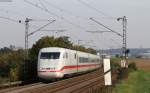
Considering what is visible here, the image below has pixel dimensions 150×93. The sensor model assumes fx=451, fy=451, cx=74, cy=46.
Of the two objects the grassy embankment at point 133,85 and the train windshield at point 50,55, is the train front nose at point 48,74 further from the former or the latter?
the grassy embankment at point 133,85

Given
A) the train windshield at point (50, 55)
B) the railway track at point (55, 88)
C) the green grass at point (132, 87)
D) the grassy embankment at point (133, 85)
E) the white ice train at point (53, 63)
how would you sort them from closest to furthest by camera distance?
the green grass at point (132, 87) → the grassy embankment at point (133, 85) → the railway track at point (55, 88) → the white ice train at point (53, 63) → the train windshield at point (50, 55)

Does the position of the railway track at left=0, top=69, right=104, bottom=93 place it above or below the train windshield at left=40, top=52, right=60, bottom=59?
below

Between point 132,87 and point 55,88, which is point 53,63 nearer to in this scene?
point 55,88

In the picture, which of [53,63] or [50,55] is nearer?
[53,63]

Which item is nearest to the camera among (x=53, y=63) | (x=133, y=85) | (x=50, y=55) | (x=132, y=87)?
(x=132, y=87)

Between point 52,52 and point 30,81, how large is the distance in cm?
548

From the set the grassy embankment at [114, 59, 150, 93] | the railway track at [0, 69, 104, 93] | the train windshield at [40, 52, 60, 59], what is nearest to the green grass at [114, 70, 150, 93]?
the grassy embankment at [114, 59, 150, 93]

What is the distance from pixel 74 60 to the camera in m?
48.2

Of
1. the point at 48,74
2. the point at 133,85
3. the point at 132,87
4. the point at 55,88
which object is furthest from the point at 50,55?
the point at 132,87

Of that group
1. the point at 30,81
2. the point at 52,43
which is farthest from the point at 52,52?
the point at 52,43

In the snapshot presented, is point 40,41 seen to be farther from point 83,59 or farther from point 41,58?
point 41,58

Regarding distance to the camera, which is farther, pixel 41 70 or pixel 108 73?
pixel 41 70

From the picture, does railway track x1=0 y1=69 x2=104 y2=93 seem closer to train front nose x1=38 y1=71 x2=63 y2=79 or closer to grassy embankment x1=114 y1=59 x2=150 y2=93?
train front nose x1=38 y1=71 x2=63 y2=79

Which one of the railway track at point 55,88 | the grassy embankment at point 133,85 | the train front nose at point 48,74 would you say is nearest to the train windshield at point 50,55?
the train front nose at point 48,74
